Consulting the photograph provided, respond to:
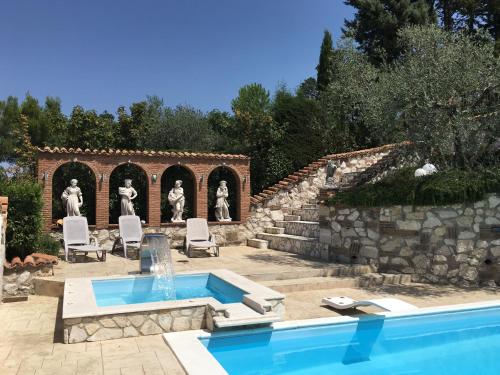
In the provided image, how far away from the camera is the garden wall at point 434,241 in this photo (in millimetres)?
9156

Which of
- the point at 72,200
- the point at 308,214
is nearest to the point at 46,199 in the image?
the point at 72,200

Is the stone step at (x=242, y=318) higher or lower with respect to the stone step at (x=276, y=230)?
lower

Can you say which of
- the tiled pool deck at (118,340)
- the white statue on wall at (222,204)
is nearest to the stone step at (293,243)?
the tiled pool deck at (118,340)

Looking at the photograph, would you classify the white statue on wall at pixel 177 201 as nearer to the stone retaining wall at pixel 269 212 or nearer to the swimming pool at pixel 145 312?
the stone retaining wall at pixel 269 212

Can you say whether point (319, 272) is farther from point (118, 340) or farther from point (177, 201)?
point (177, 201)

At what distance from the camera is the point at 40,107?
24.6m

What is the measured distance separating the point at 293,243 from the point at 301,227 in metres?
0.99

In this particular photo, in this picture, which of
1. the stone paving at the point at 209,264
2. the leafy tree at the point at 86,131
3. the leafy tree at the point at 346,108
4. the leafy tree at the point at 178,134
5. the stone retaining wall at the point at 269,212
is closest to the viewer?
the stone paving at the point at 209,264

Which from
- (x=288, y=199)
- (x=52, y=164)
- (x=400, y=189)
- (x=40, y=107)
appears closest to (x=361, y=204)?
(x=400, y=189)

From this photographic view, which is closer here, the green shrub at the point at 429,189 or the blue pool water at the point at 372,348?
the blue pool water at the point at 372,348

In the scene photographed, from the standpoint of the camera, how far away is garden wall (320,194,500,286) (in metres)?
9.16

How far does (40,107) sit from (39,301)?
62.9 ft

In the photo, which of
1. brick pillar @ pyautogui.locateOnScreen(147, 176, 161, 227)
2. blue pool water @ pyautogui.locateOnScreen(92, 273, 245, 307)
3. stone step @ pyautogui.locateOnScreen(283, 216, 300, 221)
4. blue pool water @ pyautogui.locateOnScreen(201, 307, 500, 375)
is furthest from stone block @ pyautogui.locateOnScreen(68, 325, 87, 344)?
stone step @ pyautogui.locateOnScreen(283, 216, 300, 221)

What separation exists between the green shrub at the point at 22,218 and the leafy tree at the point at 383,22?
1869cm
